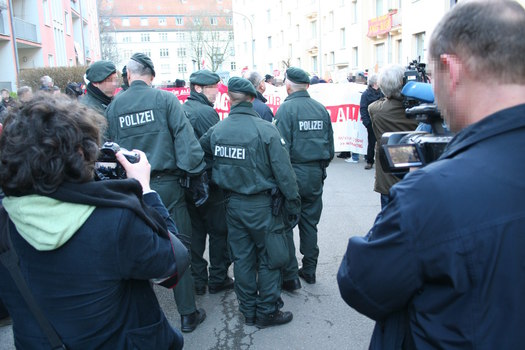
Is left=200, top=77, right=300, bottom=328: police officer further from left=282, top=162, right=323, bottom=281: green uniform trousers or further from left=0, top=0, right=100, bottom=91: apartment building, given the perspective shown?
left=0, top=0, right=100, bottom=91: apartment building

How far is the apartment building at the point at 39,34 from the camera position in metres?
22.1

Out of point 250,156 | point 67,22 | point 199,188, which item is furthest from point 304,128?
point 67,22

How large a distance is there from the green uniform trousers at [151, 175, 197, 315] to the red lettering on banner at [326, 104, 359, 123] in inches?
293

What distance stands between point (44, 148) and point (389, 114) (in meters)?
3.36

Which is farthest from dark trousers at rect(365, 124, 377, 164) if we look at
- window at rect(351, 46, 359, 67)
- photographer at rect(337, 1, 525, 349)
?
window at rect(351, 46, 359, 67)

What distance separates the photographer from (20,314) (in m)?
1.64

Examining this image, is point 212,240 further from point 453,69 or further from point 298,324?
point 453,69

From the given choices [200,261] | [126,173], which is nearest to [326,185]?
[200,261]

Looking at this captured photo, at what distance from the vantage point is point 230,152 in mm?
3740

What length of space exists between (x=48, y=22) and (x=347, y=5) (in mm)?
20197

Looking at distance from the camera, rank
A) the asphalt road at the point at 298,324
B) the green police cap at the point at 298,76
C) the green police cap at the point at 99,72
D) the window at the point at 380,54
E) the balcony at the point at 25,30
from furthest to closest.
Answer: the window at the point at 380,54
the balcony at the point at 25,30
the green police cap at the point at 298,76
the green police cap at the point at 99,72
the asphalt road at the point at 298,324

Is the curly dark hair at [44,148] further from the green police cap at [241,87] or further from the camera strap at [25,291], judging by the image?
the green police cap at [241,87]

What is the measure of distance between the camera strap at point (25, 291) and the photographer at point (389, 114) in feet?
9.66


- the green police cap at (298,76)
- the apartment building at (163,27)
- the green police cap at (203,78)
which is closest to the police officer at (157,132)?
the green police cap at (203,78)
